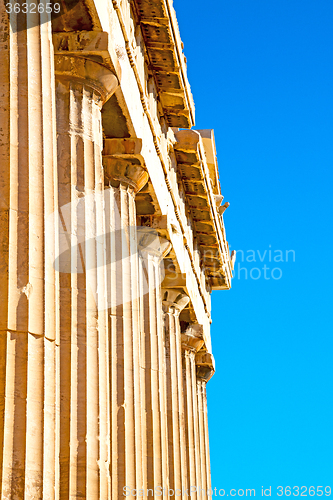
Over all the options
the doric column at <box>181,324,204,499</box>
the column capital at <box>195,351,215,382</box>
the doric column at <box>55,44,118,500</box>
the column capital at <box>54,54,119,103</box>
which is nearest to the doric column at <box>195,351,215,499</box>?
the column capital at <box>195,351,215,382</box>

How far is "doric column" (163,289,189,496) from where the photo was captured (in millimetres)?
29344

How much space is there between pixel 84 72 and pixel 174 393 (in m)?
15.5

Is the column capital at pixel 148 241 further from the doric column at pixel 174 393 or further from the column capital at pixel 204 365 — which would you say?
the column capital at pixel 204 365

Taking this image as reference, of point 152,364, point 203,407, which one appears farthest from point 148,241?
point 203,407

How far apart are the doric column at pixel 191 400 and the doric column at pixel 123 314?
1541 centimetres

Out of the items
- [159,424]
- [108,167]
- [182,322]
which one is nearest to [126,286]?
[108,167]

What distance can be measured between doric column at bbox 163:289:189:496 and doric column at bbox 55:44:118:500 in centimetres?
1404

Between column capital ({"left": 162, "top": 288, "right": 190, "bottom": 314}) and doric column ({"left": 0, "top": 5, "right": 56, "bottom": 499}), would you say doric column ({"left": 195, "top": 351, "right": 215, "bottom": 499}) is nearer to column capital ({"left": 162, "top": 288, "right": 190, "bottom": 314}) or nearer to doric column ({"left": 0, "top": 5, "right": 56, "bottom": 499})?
column capital ({"left": 162, "top": 288, "right": 190, "bottom": 314})

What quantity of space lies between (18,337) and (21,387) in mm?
628

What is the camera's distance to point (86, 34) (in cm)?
1686

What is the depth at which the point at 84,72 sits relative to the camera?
16.9 metres

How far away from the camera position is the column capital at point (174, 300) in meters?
30.8

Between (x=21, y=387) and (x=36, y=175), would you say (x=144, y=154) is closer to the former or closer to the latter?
(x=36, y=175)

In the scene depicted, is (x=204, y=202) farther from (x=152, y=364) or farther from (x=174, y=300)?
(x=152, y=364)
